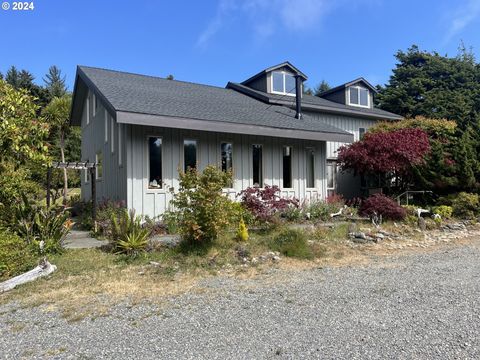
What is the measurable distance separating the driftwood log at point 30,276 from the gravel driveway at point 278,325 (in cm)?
99

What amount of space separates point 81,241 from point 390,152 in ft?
35.5

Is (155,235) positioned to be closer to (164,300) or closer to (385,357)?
(164,300)

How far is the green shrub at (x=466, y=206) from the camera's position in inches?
520

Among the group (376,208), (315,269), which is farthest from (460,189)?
(315,269)

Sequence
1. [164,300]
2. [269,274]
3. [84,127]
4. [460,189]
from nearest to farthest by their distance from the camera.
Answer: [164,300] → [269,274] → [460,189] → [84,127]

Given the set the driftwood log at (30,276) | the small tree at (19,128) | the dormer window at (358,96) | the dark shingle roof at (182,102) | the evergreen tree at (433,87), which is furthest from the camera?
the evergreen tree at (433,87)

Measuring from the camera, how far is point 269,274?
7203 mm

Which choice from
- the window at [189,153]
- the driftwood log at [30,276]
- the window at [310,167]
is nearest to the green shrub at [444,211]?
the window at [310,167]

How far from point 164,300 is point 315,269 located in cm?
338

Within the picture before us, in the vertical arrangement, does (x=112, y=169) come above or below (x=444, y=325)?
above

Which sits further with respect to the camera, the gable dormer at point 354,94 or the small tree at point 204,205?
the gable dormer at point 354,94

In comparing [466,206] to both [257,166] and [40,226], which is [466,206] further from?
[40,226]

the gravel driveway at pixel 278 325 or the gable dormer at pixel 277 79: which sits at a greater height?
the gable dormer at pixel 277 79

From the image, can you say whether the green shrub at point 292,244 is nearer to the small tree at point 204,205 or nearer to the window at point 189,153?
the small tree at point 204,205
